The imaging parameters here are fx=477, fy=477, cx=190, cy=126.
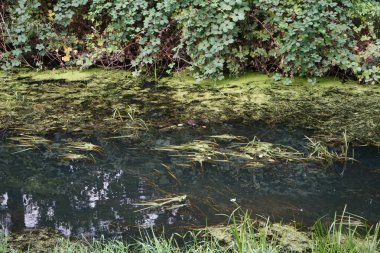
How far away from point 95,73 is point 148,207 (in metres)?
2.86

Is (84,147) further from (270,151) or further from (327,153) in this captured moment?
(327,153)

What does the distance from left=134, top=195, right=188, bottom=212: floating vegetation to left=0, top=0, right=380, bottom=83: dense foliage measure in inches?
86.4

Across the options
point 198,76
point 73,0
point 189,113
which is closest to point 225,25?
point 198,76

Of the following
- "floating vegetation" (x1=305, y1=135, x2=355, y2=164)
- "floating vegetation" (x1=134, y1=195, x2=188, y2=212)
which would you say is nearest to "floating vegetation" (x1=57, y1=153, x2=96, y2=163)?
"floating vegetation" (x1=134, y1=195, x2=188, y2=212)

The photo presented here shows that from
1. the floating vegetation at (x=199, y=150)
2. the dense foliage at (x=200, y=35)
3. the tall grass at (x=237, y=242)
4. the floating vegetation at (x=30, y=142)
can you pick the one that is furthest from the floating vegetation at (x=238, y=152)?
the dense foliage at (x=200, y=35)

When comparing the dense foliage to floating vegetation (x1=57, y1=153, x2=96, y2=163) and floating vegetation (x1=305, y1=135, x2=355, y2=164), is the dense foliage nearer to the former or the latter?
floating vegetation (x1=305, y1=135, x2=355, y2=164)

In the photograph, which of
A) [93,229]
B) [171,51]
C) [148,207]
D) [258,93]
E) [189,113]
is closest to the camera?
[93,229]

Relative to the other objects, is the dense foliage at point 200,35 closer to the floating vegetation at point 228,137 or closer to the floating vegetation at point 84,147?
the floating vegetation at point 228,137

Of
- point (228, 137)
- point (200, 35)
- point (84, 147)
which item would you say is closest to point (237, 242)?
point (228, 137)

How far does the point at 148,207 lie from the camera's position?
280cm

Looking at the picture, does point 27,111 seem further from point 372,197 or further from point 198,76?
point 372,197

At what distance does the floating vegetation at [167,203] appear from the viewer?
280cm

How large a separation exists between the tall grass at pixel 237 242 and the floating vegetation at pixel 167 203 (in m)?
0.26

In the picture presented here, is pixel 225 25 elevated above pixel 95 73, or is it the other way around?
pixel 225 25
